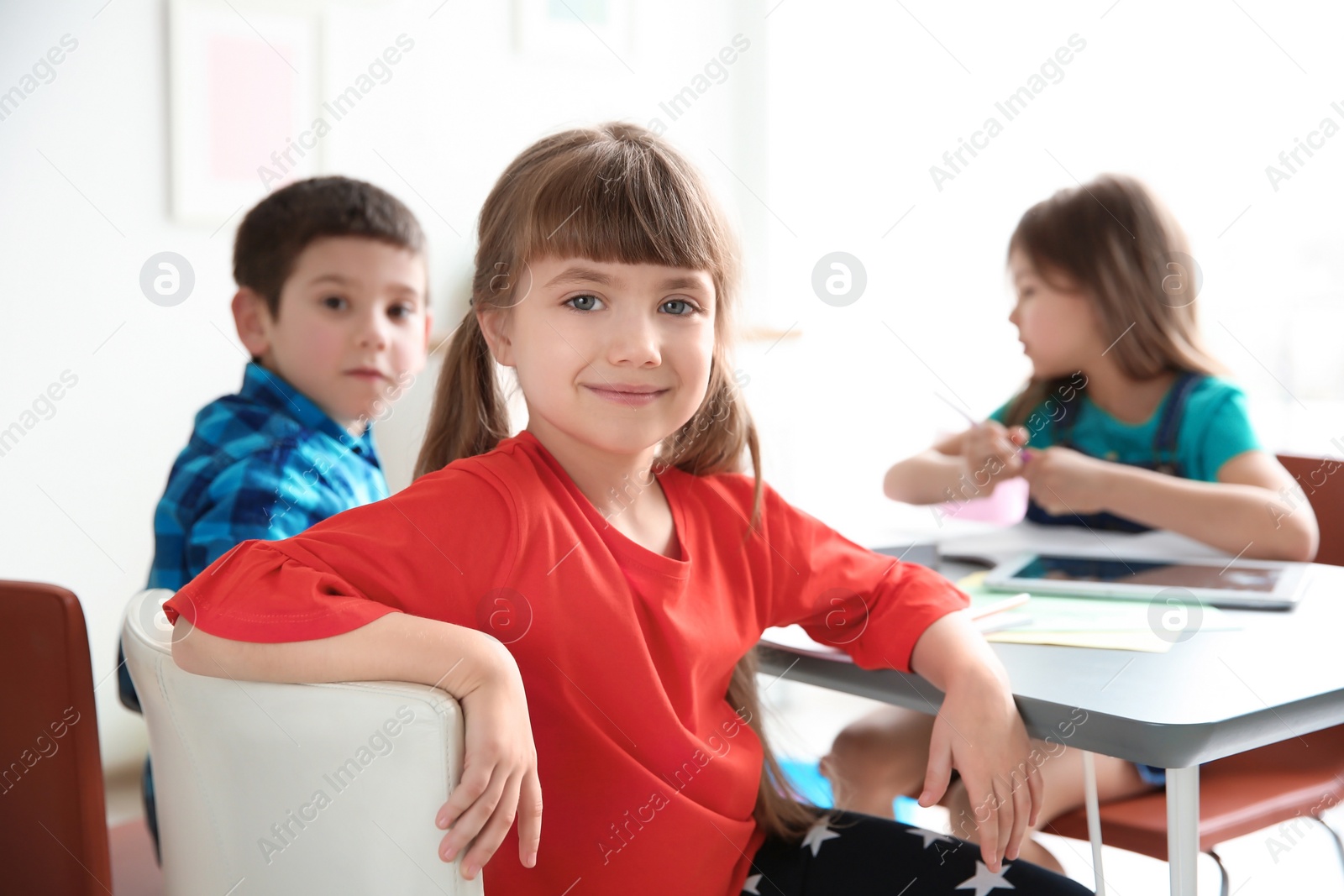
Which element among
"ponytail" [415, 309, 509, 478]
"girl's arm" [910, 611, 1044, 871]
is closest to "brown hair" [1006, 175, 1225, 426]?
"girl's arm" [910, 611, 1044, 871]

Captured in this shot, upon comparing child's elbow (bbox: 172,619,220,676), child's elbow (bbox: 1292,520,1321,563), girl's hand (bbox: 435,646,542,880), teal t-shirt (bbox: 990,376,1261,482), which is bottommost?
child's elbow (bbox: 1292,520,1321,563)

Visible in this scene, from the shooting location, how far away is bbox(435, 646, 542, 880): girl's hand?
64 centimetres

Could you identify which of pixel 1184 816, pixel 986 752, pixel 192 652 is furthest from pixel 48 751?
pixel 1184 816

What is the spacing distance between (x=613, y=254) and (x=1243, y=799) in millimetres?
866

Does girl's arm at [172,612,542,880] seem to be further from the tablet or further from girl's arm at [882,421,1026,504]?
girl's arm at [882,421,1026,504]

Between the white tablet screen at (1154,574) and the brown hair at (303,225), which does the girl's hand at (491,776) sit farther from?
the brown hair at (303,225)

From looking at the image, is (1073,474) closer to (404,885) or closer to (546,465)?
(546,465)

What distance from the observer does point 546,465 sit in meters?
0.90

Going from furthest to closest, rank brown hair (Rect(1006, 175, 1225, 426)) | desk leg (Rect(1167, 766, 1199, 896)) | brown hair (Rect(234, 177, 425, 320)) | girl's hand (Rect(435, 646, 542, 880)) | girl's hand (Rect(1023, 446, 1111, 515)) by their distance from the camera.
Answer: brown hair (Rect(1006, 175, 1225, 426)) < brown hair (Rect(234, 177, 425, 320)) < girl's hand (Rect(1023, 446, 1111, 515)) < desk leg (Rect(1167, 766, 1199, 896)) < girl's hand (Rect(435, 646, 542, 880))

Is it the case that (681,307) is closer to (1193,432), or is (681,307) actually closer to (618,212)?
(618,212)

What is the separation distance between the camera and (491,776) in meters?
0.65

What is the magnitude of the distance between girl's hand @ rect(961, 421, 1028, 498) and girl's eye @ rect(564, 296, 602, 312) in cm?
69

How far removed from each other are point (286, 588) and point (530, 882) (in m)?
0.30

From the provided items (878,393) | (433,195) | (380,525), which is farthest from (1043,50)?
(380,525)
